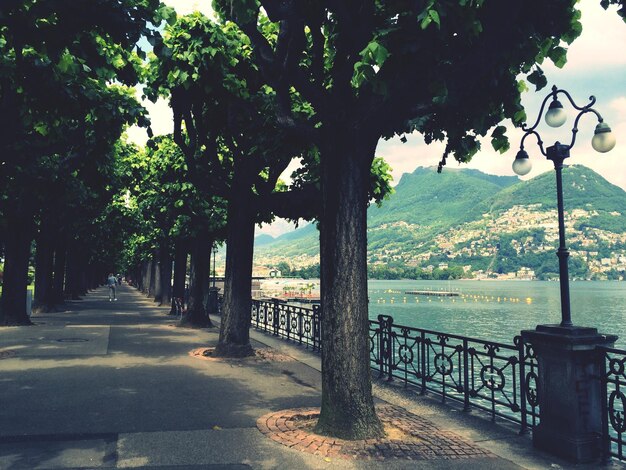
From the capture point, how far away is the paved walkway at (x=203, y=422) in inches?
242

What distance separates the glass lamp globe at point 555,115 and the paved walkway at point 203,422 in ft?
14.5

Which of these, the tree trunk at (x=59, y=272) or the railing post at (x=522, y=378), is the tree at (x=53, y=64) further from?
the tree trunk at (x=59, y=272)

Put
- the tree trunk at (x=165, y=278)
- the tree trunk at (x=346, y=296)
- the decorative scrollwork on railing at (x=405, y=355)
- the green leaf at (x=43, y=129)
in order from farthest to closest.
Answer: the tree trunk at (x=165, y=278)
the green leaf at (x=43, y=129)
the decorative scrollwork on railing at (x=405, y=355)
the tree trunk at (x=346, y=296)

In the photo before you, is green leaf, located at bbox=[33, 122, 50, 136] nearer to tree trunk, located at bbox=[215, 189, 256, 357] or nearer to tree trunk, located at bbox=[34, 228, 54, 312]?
tree trunk, located at bbox=[215, 189, 256, 357]

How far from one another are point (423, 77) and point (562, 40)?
2.28 meters

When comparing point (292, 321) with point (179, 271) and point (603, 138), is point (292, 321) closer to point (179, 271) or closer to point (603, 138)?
point (179, 271)

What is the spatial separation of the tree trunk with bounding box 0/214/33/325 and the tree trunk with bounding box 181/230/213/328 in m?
5.94

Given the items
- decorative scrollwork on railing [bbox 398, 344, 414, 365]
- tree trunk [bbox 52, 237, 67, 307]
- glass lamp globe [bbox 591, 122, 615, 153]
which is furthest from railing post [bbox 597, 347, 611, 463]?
tree trunk [bbox 52, 237, 67, 307]

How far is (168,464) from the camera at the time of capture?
Result: 19.3 ft

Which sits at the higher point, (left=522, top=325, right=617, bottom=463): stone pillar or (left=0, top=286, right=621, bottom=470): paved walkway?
(left=522, top=325, right=617, bottom=463): stone pillar

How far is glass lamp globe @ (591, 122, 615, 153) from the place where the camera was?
25.2 feet

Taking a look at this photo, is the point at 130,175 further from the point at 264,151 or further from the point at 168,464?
the point at 168,464

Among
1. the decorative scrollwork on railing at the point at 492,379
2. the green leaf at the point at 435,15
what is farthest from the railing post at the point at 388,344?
the green leaf at the point at 435,15

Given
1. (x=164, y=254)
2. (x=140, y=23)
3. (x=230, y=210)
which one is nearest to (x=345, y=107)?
(x=140, y=23)
